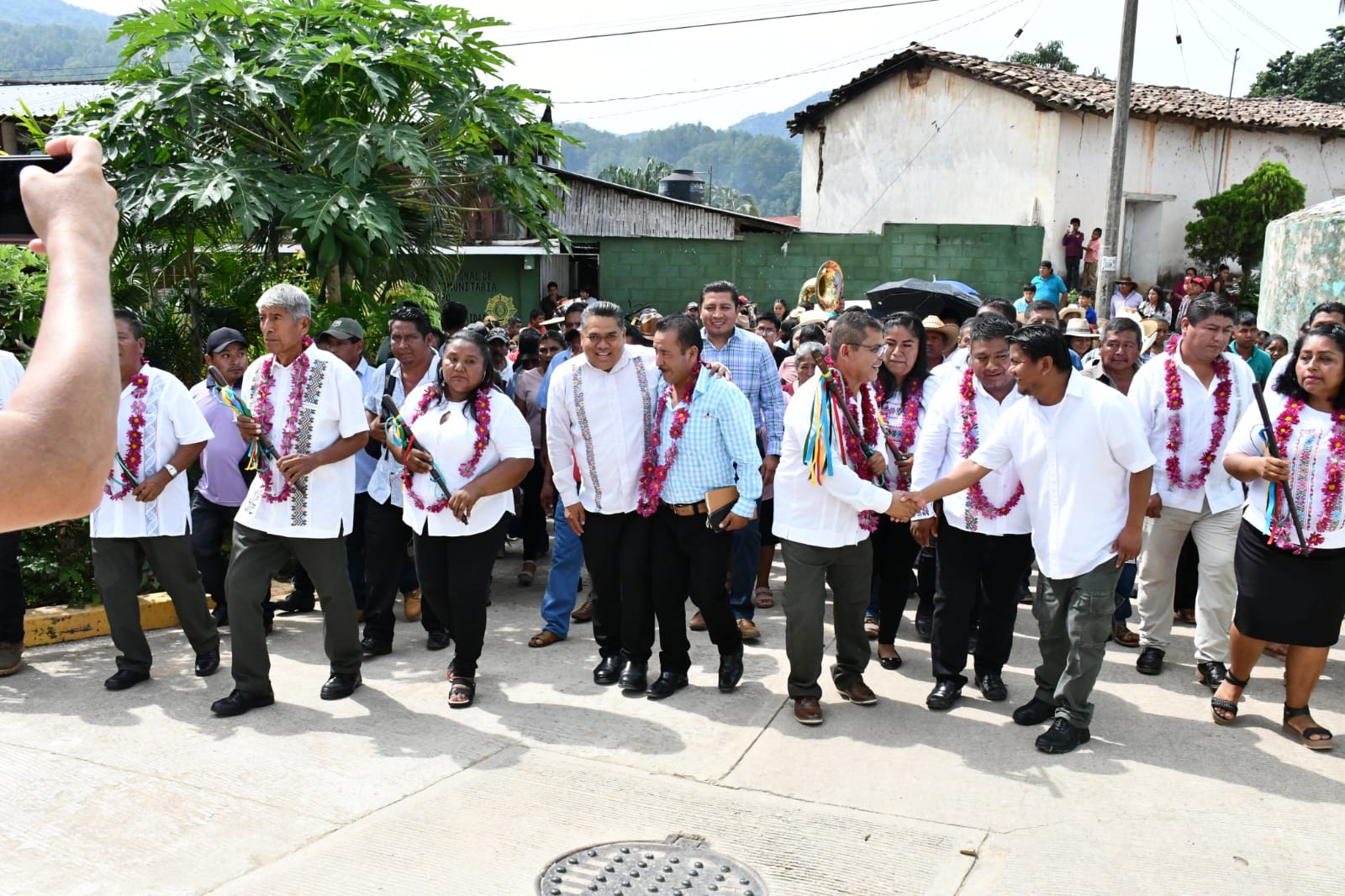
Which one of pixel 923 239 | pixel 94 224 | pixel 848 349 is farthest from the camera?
pixel 923 239

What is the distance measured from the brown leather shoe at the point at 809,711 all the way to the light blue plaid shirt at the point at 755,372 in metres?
1.95

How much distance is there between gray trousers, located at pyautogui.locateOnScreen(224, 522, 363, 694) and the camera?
5500mm

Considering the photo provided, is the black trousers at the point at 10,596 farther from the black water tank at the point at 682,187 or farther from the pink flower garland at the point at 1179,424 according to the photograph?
the black water tank at the point at 682,187

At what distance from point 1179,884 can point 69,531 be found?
22.0 feet

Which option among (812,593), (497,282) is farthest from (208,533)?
(497,282)

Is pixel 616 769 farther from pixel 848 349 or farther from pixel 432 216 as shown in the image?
pixel 432 216

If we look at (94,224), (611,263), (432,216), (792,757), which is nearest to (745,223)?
(611,263)

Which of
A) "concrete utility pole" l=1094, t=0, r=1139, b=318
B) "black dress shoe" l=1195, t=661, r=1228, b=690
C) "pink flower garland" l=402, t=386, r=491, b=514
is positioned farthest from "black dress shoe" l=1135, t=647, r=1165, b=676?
"concrete utility pole" l=1094, t=0, r=1139, b=318

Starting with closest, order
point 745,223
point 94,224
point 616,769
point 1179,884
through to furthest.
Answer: point 94,224 < point 1179,884 < point 616,769 < point 745,223

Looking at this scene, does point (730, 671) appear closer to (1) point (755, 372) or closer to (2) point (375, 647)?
(1) point (755, 372)

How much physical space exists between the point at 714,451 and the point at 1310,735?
9.75 feet

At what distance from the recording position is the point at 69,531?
290 inches

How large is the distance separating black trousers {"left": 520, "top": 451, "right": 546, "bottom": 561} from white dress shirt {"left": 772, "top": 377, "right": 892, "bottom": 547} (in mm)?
3197

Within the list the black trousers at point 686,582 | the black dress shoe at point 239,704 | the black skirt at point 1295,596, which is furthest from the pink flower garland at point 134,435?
the black skirt at point 1295,596
